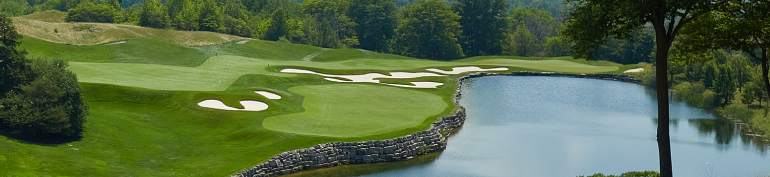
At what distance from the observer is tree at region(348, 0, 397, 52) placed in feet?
410

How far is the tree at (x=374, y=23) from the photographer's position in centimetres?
12506

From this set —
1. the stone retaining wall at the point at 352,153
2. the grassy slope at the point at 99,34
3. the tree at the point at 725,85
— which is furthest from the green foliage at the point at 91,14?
the tree at the point at 725,85

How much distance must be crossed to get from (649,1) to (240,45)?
224 ft

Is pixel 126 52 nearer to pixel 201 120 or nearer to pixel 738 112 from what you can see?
pixel 201 120

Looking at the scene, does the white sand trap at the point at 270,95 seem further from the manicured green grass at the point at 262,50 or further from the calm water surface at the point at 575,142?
the manicured green grass at the point at 262,50

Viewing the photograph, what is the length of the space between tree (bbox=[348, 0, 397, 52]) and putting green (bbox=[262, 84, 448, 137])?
78011 mm

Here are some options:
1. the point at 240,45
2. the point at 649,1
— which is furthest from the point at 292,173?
the point at 240,45

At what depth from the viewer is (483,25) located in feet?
394

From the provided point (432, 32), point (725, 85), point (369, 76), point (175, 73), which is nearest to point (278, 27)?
point (432, 32)

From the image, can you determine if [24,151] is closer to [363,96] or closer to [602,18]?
[602,18]

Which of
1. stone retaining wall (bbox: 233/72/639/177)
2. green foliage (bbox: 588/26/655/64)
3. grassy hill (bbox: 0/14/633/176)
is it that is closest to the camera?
grassy hill (bbox: 0/14/633/176)

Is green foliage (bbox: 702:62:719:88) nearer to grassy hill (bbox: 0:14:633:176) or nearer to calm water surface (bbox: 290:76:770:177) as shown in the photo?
calm water surface (bbox: 290:76:770:177)

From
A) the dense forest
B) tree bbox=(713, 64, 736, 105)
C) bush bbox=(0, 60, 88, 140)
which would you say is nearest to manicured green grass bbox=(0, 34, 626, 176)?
bush bbox=(0, 60, 88, 140)

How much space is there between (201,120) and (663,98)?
2171 centimetres
